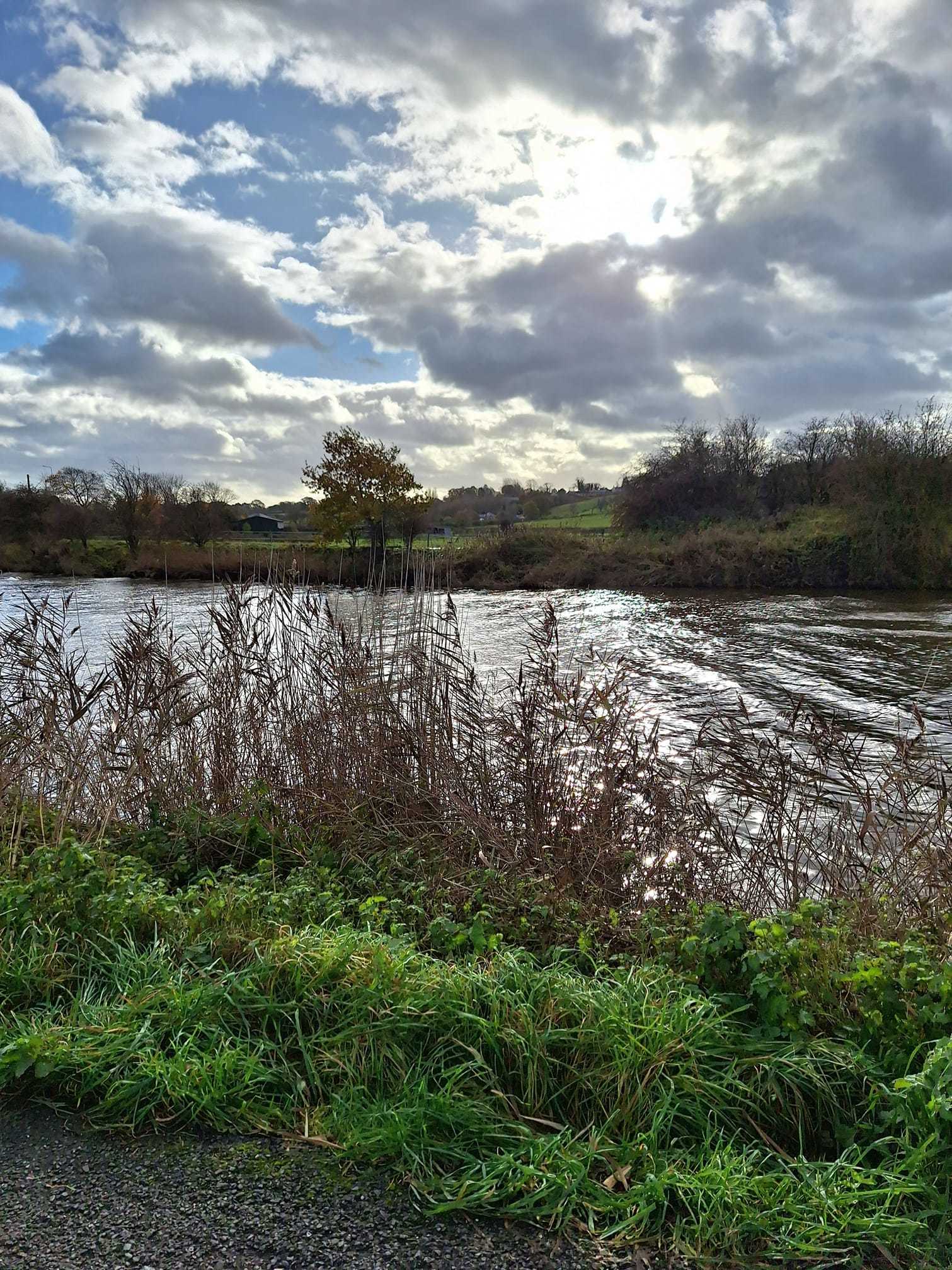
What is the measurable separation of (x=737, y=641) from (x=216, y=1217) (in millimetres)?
19186

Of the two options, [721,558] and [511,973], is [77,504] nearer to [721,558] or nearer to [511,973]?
[721,558]

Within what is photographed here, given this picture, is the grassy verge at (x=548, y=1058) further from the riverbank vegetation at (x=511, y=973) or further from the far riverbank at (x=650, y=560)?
the far riverbank at (x=650, y=560)

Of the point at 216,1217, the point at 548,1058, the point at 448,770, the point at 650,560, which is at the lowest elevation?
the point at 216,1217

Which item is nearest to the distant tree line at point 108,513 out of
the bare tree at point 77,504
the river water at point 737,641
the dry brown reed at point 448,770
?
the bare tree at point 77,504

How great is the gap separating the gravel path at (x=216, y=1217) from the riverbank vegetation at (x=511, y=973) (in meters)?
0.10

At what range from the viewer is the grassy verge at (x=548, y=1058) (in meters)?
2.33

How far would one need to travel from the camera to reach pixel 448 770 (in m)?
6.02

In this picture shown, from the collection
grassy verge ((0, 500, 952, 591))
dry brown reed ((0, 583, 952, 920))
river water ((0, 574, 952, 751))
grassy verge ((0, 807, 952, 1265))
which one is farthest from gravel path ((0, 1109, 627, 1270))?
grassy verge ((0, 500, 952, 591))

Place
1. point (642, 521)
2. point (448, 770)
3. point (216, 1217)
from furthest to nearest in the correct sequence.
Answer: point (642, 521), point (448, 770), point (216, 1217)

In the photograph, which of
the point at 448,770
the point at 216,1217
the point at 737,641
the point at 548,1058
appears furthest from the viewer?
the point at 737,641

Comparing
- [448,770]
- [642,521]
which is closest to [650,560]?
[642,521]

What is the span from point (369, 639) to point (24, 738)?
9.27ft

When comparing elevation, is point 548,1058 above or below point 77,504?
below

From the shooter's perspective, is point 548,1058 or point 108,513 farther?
point 108,513
